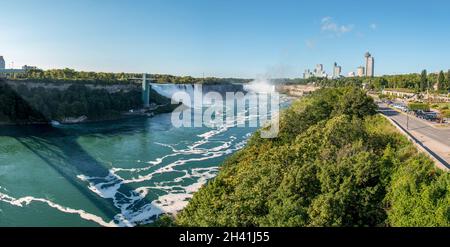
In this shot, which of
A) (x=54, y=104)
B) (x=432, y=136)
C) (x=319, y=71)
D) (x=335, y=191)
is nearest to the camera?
(x=335, y=191)

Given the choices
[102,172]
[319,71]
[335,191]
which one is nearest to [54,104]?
[102,172]

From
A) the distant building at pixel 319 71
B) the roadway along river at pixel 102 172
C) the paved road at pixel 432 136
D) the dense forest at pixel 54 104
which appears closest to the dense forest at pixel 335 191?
the paved road at pixel 432 136

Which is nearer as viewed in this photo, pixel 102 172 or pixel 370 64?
pixel 102 172

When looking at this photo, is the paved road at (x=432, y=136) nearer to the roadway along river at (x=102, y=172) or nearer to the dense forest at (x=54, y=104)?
the roadway along river at (x=102, y=172)

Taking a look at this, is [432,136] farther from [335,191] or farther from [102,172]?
[102,172]

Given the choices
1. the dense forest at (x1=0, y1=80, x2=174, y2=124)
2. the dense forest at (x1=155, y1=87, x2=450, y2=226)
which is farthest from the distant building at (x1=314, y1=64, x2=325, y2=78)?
the dense forest at (x1=155, y1=87, x2=450, y2=226)

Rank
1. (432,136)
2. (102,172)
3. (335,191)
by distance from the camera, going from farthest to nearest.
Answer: (102,172)
(432,136)
(335,191)
